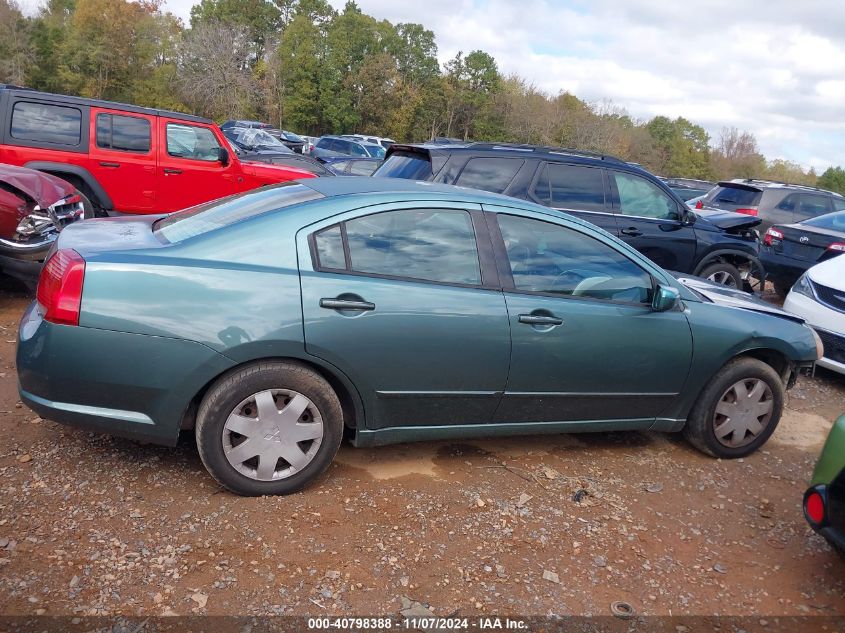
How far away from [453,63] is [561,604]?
57.4 m

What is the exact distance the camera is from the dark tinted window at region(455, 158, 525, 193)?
20.0 ft

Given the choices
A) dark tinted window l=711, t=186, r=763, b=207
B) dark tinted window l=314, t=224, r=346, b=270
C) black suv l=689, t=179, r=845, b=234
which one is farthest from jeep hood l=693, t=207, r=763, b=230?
dark tinted window l=314, t=224, r=346, b=270

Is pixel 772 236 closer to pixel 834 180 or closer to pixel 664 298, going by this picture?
pixel 664 298

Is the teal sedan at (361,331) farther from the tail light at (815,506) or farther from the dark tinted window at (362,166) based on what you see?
the dark tinted window at (362,166)

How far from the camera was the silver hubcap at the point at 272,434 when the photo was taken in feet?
10.3

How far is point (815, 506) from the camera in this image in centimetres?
305

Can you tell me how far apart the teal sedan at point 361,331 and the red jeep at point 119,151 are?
5053 millimetres

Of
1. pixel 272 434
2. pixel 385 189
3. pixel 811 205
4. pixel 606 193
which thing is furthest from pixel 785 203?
pixel 272 434

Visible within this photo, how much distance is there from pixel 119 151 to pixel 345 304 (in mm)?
6554

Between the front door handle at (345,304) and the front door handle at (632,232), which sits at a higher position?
the front door handle at (632,232)

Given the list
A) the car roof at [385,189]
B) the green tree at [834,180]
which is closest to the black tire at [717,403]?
the car roof at [385,189]

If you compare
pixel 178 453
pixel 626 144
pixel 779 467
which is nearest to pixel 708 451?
pixel 779 467

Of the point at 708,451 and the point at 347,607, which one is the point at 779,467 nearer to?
the point at 708,451

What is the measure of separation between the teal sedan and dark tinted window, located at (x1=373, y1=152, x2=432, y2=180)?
7.61 feet
